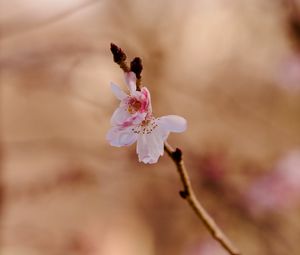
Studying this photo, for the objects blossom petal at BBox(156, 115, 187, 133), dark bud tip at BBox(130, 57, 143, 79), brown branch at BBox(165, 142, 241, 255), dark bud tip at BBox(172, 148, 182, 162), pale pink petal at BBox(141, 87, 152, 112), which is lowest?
brown branch at BBox(165, 142, 241, 255)

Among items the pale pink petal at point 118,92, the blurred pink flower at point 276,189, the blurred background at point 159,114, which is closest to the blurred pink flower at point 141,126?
the pale pink petal at point 118,92

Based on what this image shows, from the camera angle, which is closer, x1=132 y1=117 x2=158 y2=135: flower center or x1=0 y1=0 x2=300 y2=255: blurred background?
x1=132 y1=117 x2=158 y2=135: flower center

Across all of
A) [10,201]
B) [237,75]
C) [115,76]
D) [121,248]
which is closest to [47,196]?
[10,201]

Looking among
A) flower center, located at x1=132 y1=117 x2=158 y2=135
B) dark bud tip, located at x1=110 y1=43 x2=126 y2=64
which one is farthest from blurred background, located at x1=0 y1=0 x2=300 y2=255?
dark bud tip, located at x1=110 y1=43 x2=126 y2=64

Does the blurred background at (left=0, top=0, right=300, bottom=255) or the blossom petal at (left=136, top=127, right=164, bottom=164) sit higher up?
the blurred background at (left=0, top=0, right=300, bottom=255)

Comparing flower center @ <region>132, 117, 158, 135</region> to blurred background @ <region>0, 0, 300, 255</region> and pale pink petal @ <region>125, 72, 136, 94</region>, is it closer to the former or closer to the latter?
pale pink petal @ <region>125, 72, 136, 94</region>

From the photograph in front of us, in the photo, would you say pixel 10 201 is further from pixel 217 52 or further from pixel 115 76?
pixel 217 52

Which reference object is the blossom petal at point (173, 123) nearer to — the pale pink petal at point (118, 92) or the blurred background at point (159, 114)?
the pale pink petal at point (118, 92)

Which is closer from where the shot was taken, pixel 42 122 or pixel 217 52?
pixel 217 52
